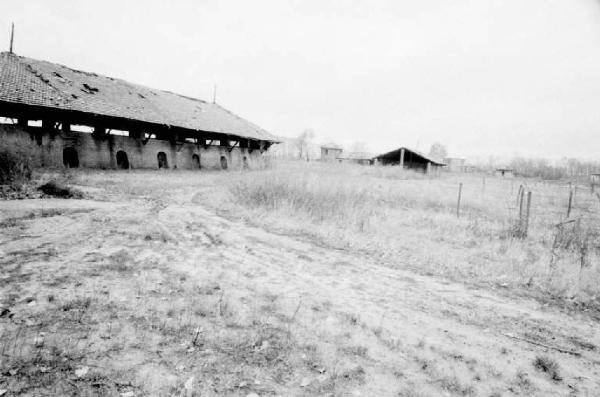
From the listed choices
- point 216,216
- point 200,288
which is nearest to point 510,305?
point 200,288

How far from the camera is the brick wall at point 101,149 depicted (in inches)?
607

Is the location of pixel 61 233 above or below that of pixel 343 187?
below

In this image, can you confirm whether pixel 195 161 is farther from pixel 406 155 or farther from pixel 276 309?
pixel 406 155

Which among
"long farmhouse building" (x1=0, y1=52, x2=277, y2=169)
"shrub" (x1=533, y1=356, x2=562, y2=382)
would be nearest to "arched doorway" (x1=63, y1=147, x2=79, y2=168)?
"long farmhouse building" (x1=0, y1=52, x2=277, y2=169)

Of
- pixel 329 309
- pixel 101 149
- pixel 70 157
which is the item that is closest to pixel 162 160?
pixel 101 149

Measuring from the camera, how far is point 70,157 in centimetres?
1745

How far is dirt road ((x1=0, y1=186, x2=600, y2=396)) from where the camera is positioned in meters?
2.98

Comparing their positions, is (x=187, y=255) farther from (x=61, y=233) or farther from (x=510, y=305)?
(x=510, y=305)

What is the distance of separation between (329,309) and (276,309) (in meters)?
0.69

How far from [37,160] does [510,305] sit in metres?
19.1

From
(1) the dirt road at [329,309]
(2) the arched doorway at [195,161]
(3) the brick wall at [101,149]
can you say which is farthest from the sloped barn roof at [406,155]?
(1) the dirt road at [329,309]

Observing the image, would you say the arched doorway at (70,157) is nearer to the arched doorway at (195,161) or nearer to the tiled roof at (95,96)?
the tiled roof at (95,96)

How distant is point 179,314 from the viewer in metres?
3.74

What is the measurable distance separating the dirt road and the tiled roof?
37.7 ft
